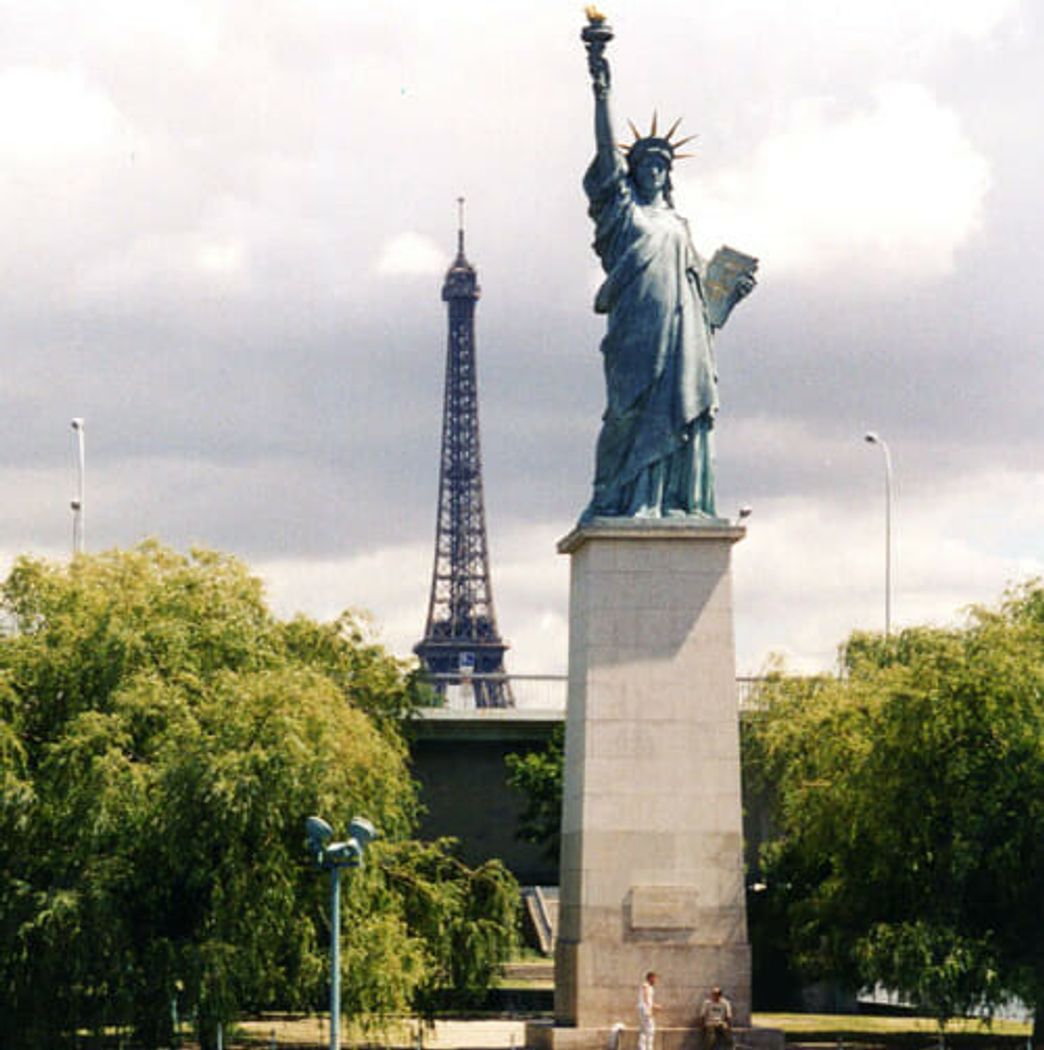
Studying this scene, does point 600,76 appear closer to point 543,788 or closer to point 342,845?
point 342,845

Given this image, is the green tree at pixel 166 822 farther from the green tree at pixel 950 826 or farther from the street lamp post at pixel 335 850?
the green tree at pixel 950 826

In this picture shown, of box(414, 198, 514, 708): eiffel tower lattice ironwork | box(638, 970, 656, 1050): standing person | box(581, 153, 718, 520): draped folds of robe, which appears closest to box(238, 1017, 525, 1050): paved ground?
box(638, 970, 656, 1050): standing person

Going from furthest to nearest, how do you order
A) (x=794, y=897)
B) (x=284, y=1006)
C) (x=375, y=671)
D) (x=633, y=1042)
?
(x=375, y=671) → (x=794, y=897) → (x=284, y=1006) → (x=633, y=1042)

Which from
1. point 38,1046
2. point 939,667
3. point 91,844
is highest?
point 939,667

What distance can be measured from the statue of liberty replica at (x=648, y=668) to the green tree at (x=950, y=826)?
13.7 ft

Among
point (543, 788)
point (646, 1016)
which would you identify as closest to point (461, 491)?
point (543, 788)

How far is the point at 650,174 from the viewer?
122 feet

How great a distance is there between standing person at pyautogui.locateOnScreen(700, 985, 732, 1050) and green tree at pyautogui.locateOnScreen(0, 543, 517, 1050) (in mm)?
4759

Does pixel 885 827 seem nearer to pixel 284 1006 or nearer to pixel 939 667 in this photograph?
pixel 939 667

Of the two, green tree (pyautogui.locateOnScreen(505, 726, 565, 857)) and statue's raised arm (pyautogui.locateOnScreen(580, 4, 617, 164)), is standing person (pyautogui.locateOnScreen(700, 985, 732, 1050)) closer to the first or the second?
statue's raised arm (pyautogui.locateOnScreen(580, 4, 617, 164))

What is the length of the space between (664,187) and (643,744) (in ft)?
27.9

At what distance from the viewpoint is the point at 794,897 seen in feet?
153

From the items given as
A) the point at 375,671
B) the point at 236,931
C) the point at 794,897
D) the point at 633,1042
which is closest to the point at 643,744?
the point at 633,1042

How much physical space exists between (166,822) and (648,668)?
7.14m
